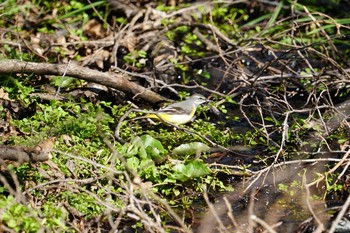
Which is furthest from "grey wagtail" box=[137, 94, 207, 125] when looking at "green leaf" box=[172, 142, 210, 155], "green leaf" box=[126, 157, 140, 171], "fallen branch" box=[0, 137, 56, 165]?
"fallen branch" box=[0, 137, 56, 165]

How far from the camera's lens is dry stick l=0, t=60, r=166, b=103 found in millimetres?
7598

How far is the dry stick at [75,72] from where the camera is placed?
7598 millimetres

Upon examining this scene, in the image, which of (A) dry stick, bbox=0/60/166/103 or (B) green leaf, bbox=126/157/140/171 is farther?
(A) dry stick, bbox=0/60/166/103

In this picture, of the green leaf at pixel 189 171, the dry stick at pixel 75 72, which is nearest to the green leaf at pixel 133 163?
the green leaf at pixel 189 171

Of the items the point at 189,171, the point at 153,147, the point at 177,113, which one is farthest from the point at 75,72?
the point at 189,171

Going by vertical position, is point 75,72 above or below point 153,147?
above

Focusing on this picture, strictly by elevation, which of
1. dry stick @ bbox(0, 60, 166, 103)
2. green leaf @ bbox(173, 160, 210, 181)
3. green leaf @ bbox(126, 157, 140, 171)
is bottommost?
green leaf @ bbox(173, 160, 210, 181)

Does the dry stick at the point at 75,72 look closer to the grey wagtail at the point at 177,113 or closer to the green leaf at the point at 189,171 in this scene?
the grey wagtail at the point at 177,113

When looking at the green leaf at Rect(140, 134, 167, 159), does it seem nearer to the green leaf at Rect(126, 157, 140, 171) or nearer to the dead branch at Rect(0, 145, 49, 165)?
the green leaf at Rect(126, 157, 140, 171)

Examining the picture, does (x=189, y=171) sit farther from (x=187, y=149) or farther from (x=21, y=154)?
(x=21, y=154)

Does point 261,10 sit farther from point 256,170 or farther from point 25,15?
point 256,170

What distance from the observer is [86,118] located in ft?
24.5

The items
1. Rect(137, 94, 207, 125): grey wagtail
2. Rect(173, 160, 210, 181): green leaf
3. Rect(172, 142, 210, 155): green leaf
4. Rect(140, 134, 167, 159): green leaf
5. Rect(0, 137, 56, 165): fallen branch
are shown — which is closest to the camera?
Rect(0, 137, 56, 165): fallen branch

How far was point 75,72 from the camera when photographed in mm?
7789
